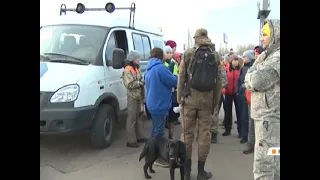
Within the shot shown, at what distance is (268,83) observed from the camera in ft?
9.73

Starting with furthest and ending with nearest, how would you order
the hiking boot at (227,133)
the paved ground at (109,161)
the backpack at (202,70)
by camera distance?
the hiking boot at (227,133)
the paved ground at (109,161)
the backpack at (202,70)

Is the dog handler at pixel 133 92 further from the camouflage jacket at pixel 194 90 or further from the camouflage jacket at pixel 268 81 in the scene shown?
the camouflage jacket at pixel 268 81

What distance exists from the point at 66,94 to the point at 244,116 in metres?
3.20

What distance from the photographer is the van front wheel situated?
580cm

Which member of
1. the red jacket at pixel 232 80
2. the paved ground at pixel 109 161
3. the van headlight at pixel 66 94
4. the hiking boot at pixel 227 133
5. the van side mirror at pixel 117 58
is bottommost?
the paved ground at pixel 109 161

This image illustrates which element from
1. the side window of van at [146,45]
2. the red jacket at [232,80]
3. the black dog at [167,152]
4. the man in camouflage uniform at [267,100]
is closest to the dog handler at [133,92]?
the black dog at [167,152]

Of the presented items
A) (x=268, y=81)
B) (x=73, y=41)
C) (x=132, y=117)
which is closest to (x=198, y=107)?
(x=268, y=81)

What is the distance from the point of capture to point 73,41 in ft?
20.7

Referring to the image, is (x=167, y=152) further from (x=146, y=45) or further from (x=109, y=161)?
(x=146, y=45)

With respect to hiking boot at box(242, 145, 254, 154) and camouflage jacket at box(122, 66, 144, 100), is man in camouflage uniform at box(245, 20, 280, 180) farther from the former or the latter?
camouflage jacket at box(122, 66, 144, 100)

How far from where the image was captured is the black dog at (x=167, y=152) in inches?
166

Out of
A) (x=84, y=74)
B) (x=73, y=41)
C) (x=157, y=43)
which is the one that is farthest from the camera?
(x=157, y=43)

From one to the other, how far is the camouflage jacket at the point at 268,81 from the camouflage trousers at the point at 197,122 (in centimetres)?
119
